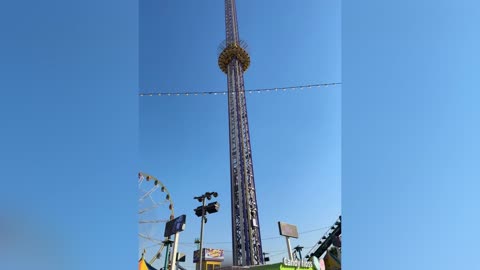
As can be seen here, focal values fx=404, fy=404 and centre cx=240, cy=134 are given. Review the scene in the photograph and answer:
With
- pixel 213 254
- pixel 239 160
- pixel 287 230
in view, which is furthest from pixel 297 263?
pixel 213 254

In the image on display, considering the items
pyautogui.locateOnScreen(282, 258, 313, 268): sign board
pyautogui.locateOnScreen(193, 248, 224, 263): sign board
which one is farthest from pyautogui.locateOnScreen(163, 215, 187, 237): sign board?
pyautogui.locateOnScreen(193, 248, 224, 263): sign board

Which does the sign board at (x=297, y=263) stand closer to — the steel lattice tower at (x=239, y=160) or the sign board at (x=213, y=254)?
the steel lattice tower at (x=239, y=160)

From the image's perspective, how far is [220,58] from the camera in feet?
78.6

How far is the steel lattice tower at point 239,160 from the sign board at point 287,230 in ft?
18.5

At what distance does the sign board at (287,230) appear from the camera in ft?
45.4

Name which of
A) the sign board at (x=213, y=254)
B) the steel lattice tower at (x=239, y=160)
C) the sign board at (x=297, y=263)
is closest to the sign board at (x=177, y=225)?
the sign board at (x=297, y=263)

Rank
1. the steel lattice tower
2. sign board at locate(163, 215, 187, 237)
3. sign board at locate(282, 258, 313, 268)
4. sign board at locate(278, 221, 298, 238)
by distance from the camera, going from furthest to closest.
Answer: the steel lattice tower < sign board at locate(278, 221, 298, 238) < sign board at locate(282, 258, 313, 268) < sign board at locate(163, 215, 187, 237)

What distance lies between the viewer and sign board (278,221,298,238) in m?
13.8

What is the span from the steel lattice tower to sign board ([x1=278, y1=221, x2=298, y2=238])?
5640mm

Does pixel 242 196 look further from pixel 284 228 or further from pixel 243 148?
pixel 284 228

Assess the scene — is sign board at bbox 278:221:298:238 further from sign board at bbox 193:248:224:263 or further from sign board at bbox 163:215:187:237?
sign board at bbox 193:248:224:263

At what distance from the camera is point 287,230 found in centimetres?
1416

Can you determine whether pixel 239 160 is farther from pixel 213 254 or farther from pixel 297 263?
pixel 297 263

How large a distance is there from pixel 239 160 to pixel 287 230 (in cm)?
825
